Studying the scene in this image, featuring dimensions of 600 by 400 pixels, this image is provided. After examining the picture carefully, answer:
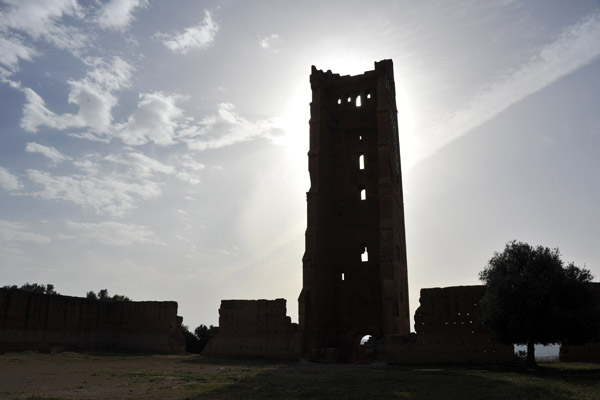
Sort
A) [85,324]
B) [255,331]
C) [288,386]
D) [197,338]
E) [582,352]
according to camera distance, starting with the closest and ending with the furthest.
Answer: [288,386]
[582,352]
[255,331]
[85,324]
[197,338]

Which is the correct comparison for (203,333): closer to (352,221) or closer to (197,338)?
(197,338)

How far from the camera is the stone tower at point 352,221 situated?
29000 mm

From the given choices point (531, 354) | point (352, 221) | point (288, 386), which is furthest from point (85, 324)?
point (531, 354)

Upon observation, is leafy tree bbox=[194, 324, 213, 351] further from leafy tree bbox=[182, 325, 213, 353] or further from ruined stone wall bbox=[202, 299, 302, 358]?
ruined stone wall bbox=[202, 299, 302, 358]

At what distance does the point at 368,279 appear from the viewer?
31.6m

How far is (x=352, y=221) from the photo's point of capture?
108ft

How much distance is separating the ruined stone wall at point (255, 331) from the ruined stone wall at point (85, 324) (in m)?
4.92

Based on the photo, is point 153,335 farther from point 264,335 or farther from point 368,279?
point 368,279

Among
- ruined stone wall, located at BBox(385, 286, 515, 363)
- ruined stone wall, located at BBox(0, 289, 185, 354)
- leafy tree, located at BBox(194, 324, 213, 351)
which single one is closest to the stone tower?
ruined stone wall, located at BBox(385, 286, 515, 363)

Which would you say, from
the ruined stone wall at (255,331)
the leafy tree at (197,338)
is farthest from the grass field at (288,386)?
the leafy tree at (197,338)

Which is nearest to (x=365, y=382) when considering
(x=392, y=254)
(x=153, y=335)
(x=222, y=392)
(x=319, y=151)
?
(x=222, y=392)

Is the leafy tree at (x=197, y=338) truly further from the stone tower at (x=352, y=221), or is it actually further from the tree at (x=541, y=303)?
the tree at (x=541, y=303)

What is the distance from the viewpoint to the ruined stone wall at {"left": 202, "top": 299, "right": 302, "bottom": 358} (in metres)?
28.4

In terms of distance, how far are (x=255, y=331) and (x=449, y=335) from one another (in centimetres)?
1165
